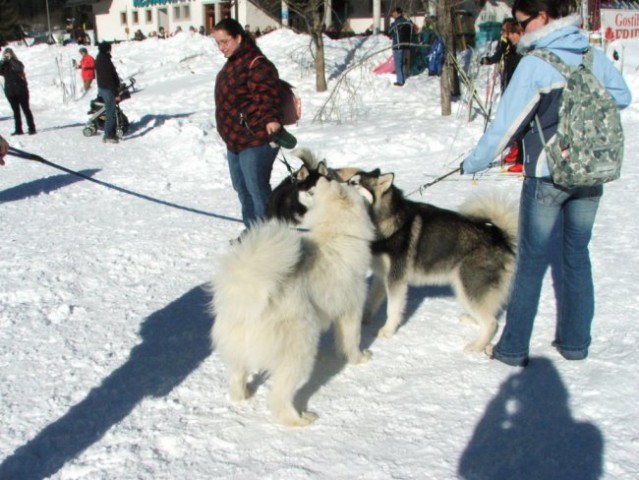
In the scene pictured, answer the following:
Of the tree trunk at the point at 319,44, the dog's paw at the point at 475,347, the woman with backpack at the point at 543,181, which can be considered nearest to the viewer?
the woman with backpack at the point at 543,181

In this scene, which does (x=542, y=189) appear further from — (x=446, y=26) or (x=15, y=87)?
(x=15, y=87)

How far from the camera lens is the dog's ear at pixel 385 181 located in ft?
11.4

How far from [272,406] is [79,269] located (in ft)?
9.48

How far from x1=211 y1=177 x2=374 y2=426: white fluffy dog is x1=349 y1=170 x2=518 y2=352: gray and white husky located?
0.48m

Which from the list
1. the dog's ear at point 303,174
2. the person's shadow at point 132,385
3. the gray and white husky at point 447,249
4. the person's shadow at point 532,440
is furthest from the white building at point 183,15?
the person's shadow at point 532,440

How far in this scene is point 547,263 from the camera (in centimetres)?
298

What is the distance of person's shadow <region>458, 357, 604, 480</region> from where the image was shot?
230 centimetres

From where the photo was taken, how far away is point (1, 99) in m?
18.4

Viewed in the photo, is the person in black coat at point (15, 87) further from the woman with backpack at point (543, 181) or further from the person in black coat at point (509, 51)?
the woman with backpack at point (543, 181)

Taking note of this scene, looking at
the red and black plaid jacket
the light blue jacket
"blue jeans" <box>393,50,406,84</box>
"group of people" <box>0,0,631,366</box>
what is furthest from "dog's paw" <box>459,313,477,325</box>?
"blue jeans" <box>393,50,406,84</box>

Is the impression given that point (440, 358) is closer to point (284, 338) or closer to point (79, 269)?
point (284, 338)

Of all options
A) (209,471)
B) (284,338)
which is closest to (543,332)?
(284,338)

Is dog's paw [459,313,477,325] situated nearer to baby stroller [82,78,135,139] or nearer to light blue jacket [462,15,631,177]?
light blue jacket [462,15,631,177]

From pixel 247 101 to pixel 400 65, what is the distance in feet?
37.3
